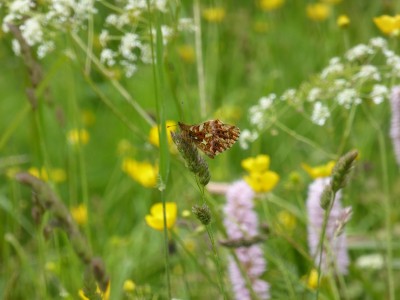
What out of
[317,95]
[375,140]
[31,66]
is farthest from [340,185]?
[375,140]

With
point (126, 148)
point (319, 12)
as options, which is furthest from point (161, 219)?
point (319, 12)

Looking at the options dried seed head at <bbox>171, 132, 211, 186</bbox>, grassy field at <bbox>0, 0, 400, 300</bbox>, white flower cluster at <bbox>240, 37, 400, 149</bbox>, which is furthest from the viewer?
white flower cluster at <bbox>240, 37, 400, 149</bbox>

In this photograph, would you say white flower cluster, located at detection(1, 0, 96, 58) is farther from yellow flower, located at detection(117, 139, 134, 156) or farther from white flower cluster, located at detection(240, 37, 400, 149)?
yellow flower, located at detection(117, 139, 134, 156)

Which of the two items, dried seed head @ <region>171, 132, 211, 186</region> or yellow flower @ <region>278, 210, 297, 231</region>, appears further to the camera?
yellow flower @ <region>278, 210, 297, 231</region>

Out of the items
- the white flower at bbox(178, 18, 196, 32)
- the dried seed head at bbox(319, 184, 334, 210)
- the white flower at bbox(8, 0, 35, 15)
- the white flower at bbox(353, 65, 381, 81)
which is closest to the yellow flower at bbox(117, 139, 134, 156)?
the white flower at bbox(178, 18, 196, 32)

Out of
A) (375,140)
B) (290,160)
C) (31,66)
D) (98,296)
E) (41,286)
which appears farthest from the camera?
(375,140)

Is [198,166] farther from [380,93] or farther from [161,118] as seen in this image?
[380,93]

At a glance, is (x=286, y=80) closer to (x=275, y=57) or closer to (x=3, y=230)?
(x=275, y=57)
